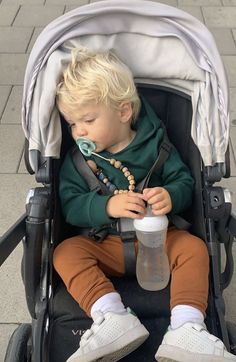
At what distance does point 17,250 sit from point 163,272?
42.3 inches

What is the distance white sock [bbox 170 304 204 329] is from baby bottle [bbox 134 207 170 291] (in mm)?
156

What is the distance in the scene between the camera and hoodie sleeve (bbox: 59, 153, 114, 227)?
1.81 metres

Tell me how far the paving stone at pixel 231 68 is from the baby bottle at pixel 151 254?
90.3 inches

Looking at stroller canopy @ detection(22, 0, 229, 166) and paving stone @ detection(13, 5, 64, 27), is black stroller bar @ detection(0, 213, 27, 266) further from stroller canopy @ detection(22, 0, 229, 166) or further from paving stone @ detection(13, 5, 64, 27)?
paving stone @ detection(13, 5, 64, 27)

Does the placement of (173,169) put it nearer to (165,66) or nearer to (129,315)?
(165,66)

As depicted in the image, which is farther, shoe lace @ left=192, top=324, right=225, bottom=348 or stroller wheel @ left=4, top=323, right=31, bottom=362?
stroller wheel @ left=4, top=323, right=31, bottom=362

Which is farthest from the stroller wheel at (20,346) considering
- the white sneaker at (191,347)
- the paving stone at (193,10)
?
the paving stone at (193,10)

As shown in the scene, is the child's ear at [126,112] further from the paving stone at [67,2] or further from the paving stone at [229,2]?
the paving stone at [229,2]

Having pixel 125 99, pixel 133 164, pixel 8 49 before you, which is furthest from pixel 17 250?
pixel 8 49

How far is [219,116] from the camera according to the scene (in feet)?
5.98

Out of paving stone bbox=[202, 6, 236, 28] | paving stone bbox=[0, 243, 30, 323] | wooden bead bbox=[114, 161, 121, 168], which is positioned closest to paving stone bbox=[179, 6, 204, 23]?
paving stone bbox=[202, 6, 236, 28]

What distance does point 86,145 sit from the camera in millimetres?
1833

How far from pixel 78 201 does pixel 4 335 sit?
0.83 metres

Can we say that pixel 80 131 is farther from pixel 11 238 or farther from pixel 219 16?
pixel 219 16
